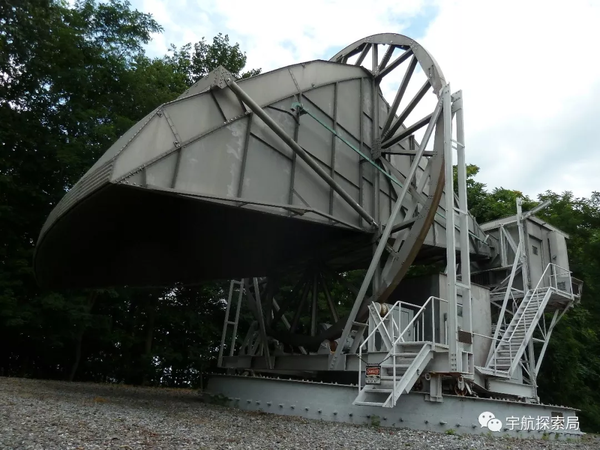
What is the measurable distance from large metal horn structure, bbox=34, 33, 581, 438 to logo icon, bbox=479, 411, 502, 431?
27 cm

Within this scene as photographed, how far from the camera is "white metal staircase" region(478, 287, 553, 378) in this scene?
46.3ft

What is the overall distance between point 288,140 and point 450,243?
438 centimetres

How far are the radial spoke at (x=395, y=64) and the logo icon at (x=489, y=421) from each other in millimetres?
10306

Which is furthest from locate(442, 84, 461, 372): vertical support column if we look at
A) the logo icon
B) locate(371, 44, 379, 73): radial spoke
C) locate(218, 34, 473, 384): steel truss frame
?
locate(371, 44, 379, 73): radial spoke

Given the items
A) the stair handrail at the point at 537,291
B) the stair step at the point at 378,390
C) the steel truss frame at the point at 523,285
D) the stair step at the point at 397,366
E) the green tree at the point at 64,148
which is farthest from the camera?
the green tree at the point at 64,148

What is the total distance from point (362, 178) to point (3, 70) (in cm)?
1691

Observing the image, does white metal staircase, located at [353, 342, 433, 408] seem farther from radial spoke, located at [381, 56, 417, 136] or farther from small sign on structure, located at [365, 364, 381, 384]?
radial spoke, located at [381, 56, 417, 136]

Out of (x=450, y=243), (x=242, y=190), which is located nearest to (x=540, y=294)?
(x=450, y=243)

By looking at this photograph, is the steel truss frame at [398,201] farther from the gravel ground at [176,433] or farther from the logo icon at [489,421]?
the gravel ground at [176,433]

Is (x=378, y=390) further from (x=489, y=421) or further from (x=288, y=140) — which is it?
(x=288, y=140)

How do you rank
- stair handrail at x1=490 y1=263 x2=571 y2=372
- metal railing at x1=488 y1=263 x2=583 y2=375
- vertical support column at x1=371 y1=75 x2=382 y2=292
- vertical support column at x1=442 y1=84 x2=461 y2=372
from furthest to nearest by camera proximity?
metal railing at x1=488 y1=263 x2=583 y2=375
stair handrail at x1=490 y1=263 x2=571 y2=372
vertical support column at x1=371 y1=75 x2=382 y2=292
vertical support column at x1=442 y1=84 x2=461 y2=372

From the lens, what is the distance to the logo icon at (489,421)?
34.6ft

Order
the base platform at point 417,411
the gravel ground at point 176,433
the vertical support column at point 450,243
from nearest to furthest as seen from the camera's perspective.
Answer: the gravel ground at point 176,433 < the base platform at point 417,411 < the vertical support column at point 450,243

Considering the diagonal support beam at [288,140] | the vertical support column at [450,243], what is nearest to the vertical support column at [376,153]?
the diagonal support beam at [288,140]
